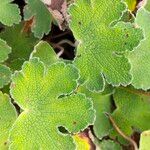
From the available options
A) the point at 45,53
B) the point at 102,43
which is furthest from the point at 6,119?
the point at 102,43

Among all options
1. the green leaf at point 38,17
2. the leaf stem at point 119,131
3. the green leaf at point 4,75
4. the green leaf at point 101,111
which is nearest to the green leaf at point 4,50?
the green leaf at point 4,75

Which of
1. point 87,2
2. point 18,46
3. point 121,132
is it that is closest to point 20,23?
point 18,46

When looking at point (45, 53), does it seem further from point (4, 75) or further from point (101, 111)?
point (101, 111)

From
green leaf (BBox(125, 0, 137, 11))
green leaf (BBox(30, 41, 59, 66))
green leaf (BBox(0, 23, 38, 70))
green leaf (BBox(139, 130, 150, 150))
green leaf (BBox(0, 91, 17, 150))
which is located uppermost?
green leaf (BBox(125, 0, 137, 11))

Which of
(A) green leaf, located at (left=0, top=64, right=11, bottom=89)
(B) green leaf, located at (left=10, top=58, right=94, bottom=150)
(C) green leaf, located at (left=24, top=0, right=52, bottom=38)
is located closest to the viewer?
(B) green leaf, located at (left=10, top=58, right=94, bottom=150)

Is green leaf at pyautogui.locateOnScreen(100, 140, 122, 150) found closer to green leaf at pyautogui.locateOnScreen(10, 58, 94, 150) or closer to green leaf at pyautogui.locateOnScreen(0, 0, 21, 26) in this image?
green leaf at pyautogui.locateOnScreen(10, 58, 94, 150)

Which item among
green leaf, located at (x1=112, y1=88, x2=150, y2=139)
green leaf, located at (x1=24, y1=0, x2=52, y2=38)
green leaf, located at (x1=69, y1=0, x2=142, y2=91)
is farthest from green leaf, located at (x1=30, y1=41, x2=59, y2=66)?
green leaf, located at (x1=112, y1=88, x2=150, y2=139)

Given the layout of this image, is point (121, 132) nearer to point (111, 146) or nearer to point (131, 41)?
point (111, 146)
